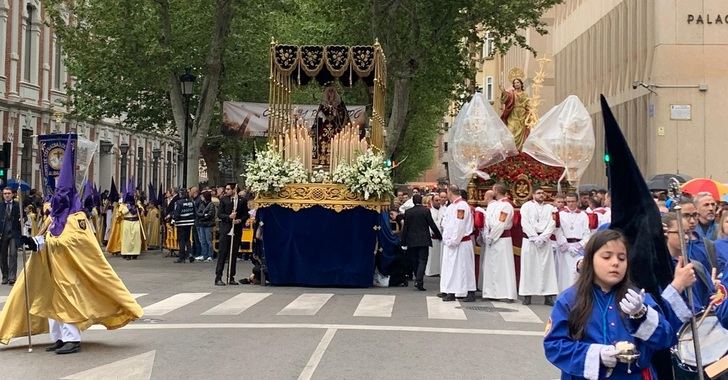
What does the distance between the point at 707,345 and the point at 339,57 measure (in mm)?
14241

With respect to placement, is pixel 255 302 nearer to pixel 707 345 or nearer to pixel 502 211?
pixel 502 211

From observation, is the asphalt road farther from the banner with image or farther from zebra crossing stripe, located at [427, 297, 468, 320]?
the banner with image

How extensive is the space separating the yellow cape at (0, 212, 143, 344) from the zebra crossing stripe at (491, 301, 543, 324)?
5.63m

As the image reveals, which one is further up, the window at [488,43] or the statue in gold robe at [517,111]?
the window at [488,43]

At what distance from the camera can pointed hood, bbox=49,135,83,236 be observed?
31.2 ft

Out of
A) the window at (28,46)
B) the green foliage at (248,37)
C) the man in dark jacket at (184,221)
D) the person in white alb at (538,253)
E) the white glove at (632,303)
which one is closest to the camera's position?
the white glove at (632,303)

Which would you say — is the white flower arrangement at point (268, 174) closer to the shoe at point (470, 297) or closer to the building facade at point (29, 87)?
the shoe at point (470, 297)

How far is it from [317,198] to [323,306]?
3652mm

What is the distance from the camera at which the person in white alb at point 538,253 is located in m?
14.7

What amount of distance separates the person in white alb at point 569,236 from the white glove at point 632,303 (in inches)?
425

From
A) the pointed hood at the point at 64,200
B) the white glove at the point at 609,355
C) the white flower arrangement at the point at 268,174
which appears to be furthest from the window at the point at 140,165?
the white glove at the point at 609,355

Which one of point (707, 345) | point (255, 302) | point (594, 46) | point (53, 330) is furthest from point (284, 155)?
point (594, 46)

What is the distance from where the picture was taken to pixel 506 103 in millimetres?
19594

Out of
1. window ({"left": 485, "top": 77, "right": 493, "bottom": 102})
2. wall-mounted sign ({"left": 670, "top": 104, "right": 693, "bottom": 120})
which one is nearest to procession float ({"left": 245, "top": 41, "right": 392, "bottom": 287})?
wall-mounted sign ({"left": 670, "top": 104, "right": 693, "bottom": 120})
